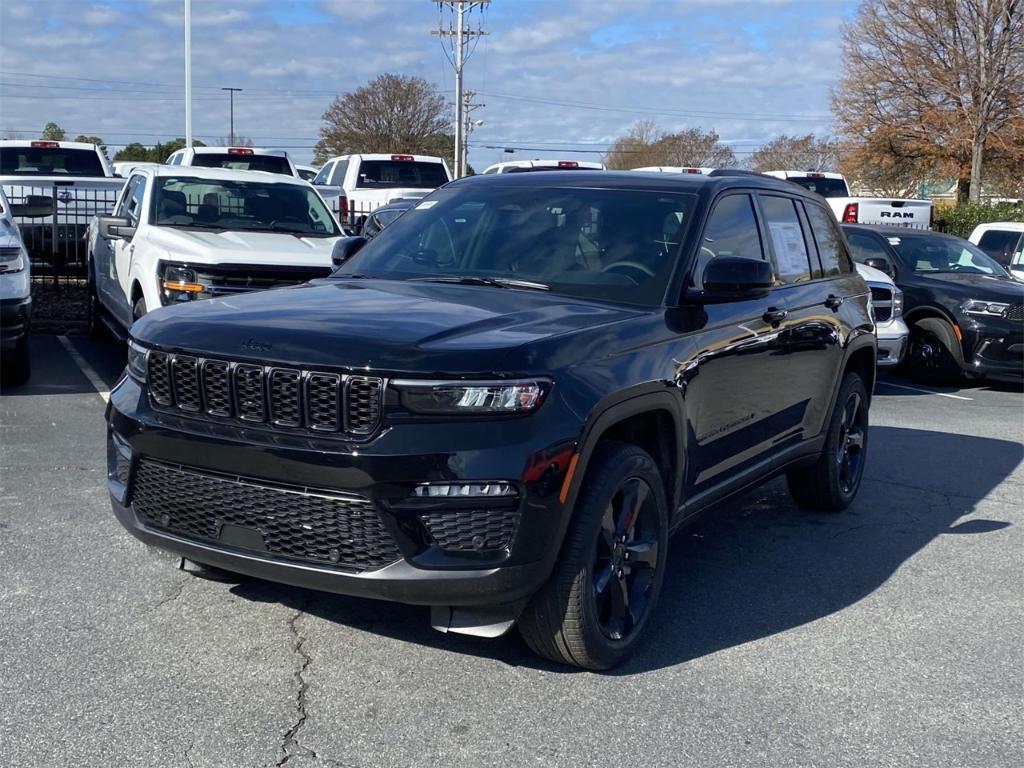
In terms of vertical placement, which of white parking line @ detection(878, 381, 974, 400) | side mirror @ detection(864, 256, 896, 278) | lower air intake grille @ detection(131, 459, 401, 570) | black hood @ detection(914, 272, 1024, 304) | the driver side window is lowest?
white parking line @ detection(878, 381, 974, 400)

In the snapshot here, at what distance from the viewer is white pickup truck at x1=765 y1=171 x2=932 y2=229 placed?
1908 cm

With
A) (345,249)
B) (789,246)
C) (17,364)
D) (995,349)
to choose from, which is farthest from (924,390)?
(17,364)

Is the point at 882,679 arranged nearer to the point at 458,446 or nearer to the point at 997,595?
the point at 997,595

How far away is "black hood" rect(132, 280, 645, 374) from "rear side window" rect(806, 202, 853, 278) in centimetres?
234

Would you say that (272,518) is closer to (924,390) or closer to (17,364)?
(17,364)

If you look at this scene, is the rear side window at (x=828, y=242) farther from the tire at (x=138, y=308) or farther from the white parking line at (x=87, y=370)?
the tire at (x=138, y=308)

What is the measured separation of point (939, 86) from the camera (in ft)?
120

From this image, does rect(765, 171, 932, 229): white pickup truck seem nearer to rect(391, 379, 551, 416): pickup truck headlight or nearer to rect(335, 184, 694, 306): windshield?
rect(335, 184, 694, 306): windshield

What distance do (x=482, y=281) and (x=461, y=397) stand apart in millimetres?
1341

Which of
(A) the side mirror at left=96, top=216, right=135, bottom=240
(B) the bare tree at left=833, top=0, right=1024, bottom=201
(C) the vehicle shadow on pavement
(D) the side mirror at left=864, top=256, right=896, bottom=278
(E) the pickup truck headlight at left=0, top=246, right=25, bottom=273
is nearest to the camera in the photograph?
(C) the vehicle shadow on pavement

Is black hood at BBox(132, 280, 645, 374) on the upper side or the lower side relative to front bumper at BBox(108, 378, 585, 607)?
upper

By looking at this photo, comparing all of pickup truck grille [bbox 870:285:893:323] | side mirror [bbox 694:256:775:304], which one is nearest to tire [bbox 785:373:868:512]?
side mirror [bbox 694:256:775:304]

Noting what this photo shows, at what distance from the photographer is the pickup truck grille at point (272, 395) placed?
3668 mm

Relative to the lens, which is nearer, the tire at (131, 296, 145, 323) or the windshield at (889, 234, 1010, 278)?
the tire at (131, 296, 145, 323)
